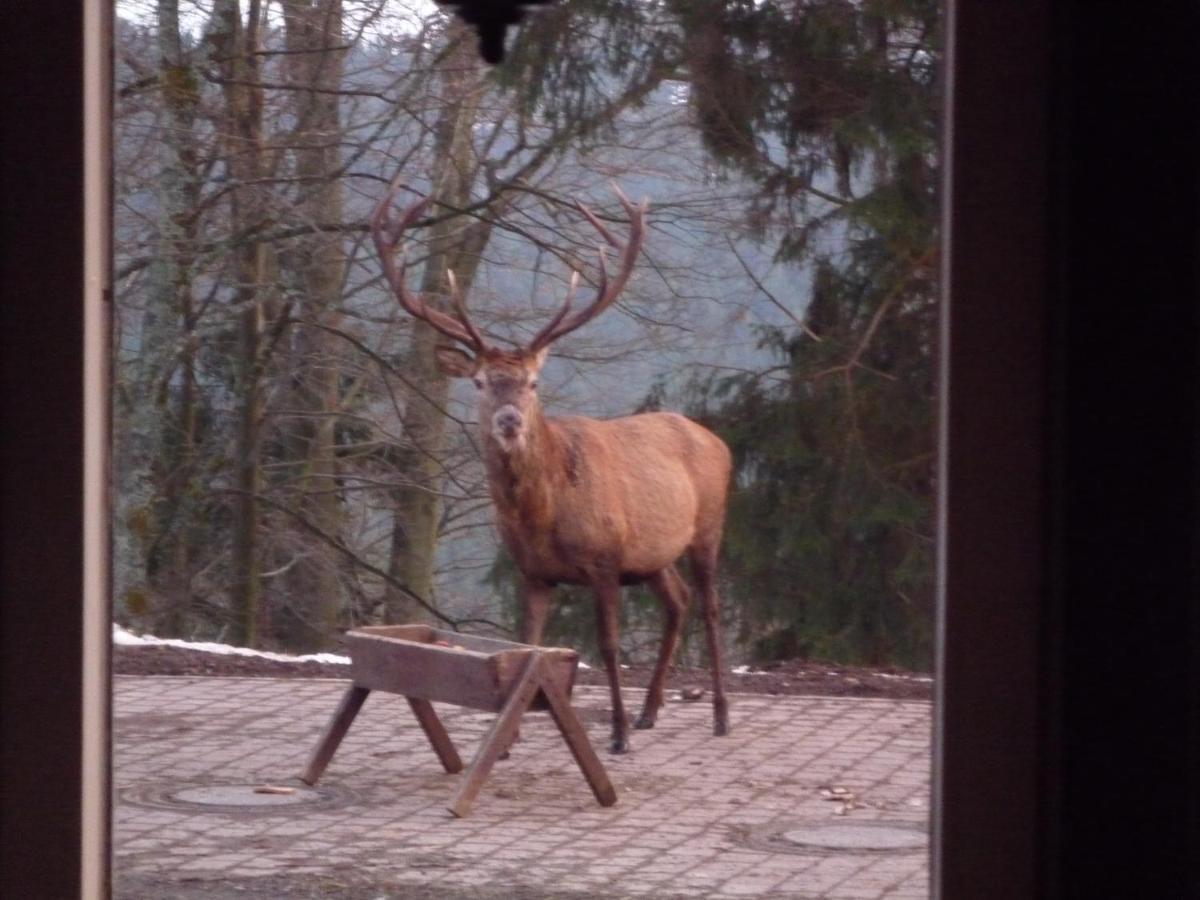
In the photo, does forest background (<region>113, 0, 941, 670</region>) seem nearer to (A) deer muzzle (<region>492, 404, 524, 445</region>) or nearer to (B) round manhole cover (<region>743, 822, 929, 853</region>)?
(A) deer muzzle (<region>492, 404, 524, 445</region>)

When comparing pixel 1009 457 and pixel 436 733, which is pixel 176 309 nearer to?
pixel 436 733

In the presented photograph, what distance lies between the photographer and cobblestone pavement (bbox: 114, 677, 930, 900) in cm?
480

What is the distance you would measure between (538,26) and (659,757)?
15.1 ft

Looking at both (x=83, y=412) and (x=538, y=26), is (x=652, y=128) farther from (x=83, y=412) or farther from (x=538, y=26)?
(x=83, y=412)

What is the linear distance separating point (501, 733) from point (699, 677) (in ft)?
12.9

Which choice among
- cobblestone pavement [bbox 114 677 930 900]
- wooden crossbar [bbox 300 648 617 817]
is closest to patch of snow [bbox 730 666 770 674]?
cobblestone pavement [bbox 114 677 930 900]

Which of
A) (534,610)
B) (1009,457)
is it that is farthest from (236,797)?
(1009,457)

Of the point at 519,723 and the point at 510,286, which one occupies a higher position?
the point at 510,286

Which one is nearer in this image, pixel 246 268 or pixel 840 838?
pixel 840 838

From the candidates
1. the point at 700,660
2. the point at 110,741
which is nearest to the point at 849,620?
the point at 700,660

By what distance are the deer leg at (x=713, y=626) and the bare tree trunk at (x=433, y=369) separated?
126 inches

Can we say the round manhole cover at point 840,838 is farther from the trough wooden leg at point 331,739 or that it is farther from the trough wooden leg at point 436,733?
the trough wooden leg at point 331,739

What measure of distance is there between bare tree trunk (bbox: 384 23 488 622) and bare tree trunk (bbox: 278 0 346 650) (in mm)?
Answer: 417

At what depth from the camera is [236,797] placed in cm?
584
